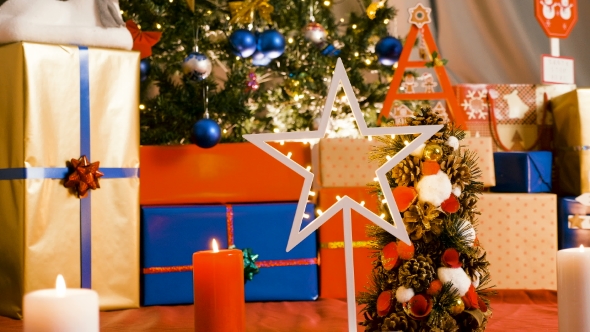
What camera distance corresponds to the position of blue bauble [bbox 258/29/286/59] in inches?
71.6

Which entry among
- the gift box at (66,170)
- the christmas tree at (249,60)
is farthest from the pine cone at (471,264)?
the christmas tree at (249,60)

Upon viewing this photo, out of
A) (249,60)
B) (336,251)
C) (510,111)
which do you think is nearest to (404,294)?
(336,251)

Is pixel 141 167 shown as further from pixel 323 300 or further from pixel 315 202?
pixel 323 300

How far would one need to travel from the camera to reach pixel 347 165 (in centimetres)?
156

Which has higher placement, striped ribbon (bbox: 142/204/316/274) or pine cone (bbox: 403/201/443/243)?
pine cone (bbox: 403/201/443/243)

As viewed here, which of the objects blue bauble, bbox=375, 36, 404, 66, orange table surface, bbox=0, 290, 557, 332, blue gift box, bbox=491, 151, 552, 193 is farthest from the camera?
blue bauble, bbox=375, 36, 404, 66

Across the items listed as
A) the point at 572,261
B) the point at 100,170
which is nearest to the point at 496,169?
the point at 572,261

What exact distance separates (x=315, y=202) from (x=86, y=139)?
0.55m

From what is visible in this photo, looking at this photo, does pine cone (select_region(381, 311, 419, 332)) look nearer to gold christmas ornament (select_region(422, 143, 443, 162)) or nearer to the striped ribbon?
gold christmas ornament (select_region(422, 143, 443, 162))

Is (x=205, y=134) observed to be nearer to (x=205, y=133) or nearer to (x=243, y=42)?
(x=205, y=133)

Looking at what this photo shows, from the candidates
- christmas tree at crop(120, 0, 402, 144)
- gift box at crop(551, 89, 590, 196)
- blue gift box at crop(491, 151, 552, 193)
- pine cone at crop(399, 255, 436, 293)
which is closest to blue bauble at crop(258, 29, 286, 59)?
christmas tree at crop(120, 0, 402, 144)

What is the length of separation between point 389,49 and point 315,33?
224 millimetres

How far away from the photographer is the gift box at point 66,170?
4.33ft

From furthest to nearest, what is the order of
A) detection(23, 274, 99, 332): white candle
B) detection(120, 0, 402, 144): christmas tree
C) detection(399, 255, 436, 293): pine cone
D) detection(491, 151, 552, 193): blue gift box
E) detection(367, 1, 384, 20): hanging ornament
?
detection(367, 1, 384, 20): hanging ornament → detection(120, 0, 402, 144): christmas tree → detection(491, 151, 552, 193): blue gift box → detection(399, 255, 436, 293): pine cone → detection(23, 274, 99, 332): white candle
